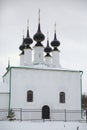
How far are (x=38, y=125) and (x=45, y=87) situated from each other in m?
5.10

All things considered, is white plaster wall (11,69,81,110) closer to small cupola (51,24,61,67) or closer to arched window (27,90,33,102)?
arched window (27,90,33,102)

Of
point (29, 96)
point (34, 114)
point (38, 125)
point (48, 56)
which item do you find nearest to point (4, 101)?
point (29, 96)

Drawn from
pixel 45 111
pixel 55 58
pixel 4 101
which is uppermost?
pixel 55 58

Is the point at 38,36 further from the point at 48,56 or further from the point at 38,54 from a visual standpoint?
the point at 48,56

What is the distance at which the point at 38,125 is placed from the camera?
22734mm

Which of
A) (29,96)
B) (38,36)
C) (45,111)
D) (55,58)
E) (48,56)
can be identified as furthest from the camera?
(48,56)

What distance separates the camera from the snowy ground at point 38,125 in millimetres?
22547

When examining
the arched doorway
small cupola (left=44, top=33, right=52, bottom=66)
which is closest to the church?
the arched doorway

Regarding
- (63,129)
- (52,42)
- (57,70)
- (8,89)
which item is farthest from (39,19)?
(63,129)

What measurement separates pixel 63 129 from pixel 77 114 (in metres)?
4.48

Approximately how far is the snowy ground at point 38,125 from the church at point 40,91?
2.68 metres

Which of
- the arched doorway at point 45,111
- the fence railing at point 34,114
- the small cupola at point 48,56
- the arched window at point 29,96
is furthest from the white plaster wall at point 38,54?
the fence railing at point 34,114

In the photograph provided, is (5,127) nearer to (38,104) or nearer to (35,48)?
(38,104)

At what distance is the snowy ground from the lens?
2255 centimetres
